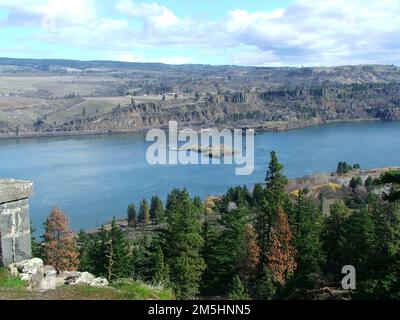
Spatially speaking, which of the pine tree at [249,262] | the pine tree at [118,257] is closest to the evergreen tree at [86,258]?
the pine tree at [118,257]

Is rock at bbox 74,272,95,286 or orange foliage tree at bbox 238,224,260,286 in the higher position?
rock at bbox 74,272,95,286

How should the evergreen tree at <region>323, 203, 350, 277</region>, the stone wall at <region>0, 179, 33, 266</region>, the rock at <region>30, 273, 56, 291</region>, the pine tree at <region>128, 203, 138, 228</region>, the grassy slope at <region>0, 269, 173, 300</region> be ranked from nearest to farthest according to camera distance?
the grassy slope at <region>0, 269, 173, 300</region>
the rock at <region>30, 273, 56, 291</region>
the stone wall at <region>0, 179, 33, 266</region>
the evergreen tree at <region>323, 203, 350, 277</region>
the pine tree at <region>128, 203, 138, 228</region>

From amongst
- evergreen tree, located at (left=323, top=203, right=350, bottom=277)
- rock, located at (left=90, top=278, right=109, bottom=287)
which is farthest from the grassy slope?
evergreen tree, located at (left=323, top=203, right=350, bottom=277)

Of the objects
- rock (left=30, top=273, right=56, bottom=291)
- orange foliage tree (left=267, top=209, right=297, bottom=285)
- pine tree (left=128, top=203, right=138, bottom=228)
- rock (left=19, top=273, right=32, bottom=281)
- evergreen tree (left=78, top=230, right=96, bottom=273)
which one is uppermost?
rock (left=19, top=273, right=32, bottom=281)

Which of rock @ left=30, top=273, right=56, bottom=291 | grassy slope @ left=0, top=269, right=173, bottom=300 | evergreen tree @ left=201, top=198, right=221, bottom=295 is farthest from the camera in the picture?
evergreen tree @ left=201, top=198, right=221, bottom=295

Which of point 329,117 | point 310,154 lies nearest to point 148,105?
point 329,117

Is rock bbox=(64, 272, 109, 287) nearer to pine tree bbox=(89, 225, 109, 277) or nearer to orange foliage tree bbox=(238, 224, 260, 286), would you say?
pine tree bbox=(89, 225, 109, 277)

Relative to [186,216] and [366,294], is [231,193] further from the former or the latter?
[366,294]
